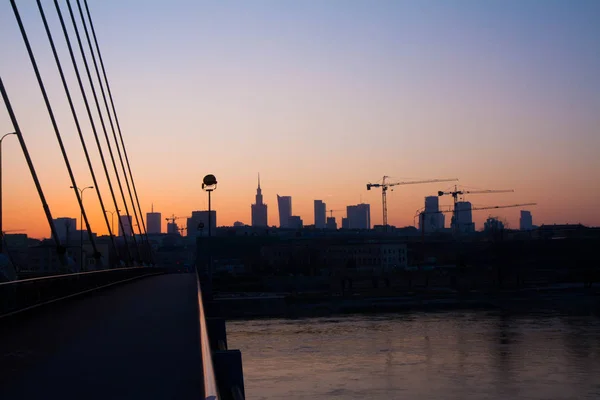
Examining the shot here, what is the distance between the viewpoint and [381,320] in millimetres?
52781

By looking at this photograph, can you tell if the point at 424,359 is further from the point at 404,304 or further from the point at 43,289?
the point at 404,304

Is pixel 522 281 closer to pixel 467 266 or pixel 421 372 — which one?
pixel 467 266

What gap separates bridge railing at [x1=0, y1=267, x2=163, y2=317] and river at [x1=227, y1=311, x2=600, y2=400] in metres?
7.44

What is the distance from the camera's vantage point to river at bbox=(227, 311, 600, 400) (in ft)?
81.4

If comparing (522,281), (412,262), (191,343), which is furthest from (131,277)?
(412,262)

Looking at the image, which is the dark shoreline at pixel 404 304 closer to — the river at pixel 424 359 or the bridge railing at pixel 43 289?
the river at pixel 424 359

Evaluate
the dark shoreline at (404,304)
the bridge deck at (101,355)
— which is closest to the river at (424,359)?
the dark shoreline at (404,304)

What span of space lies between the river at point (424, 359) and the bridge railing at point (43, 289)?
744cm

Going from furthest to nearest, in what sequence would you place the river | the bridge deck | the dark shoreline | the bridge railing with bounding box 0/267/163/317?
the dark shoreline
the river
the bridge railing with bounding box 0/267/163/317
the bridge deck

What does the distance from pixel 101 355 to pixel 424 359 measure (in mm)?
26693

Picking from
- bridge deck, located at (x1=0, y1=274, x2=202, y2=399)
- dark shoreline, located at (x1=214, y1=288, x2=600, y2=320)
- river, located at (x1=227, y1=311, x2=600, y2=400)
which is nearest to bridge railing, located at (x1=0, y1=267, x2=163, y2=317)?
bridge deck, located at (x1=0, y1=274, x2=202, y2=399)

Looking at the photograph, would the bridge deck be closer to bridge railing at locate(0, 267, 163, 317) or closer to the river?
bridge railing at locate(0, 267, 163, 317)

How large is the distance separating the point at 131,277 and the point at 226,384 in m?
22.3

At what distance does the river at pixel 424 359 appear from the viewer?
81.4ft
